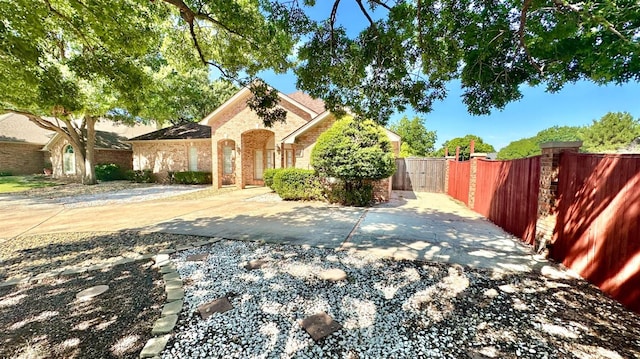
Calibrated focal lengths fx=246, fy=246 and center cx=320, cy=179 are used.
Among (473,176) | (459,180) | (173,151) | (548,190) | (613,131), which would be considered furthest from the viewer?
(613,131)

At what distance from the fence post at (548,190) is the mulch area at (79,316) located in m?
6.17

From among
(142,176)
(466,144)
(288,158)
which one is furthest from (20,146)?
(466,144)

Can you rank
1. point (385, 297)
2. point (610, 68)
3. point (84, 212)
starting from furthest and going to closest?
point (84, 212), point (610, 68), point (385, 297)

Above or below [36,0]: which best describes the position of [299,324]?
below

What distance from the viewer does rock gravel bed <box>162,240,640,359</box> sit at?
7.36 feet

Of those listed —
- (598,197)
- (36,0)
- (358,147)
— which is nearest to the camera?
(598,197)

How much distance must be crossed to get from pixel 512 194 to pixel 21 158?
111 ft

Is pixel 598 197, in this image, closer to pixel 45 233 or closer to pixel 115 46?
pixel 115 46

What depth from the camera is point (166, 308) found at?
2852 millimetres

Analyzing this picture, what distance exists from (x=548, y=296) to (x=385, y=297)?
208 cm

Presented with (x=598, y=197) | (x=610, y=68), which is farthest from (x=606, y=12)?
(x=598, y=197)

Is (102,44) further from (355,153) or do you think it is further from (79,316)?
(355,153)

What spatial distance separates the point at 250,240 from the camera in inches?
213

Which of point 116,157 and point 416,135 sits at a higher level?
point 416,135
